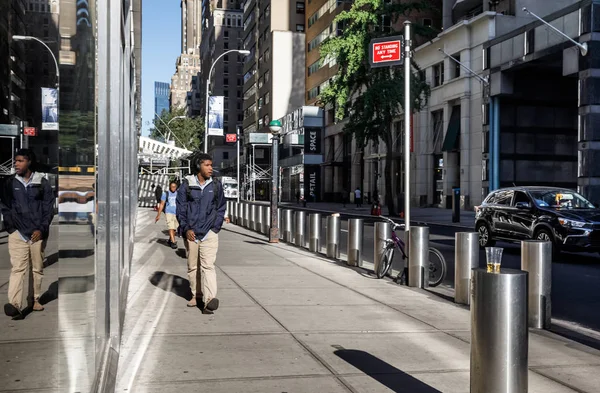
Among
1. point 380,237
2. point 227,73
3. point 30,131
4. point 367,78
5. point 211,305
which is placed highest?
point 227,73

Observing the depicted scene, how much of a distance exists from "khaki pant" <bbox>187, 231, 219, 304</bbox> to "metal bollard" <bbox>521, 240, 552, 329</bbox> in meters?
3.62

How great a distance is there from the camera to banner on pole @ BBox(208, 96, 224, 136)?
32844mm

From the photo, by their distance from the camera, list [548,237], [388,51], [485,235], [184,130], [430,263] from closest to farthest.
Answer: [430,263]
[388,51]
[548,237]
[485,235]
[184,130]

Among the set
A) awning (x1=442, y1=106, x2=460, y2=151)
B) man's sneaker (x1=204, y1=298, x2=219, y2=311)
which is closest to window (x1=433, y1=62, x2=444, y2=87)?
awning (x1=442, y1=106, x2=460, y2=151)

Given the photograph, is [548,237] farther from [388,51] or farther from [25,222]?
[25,222]

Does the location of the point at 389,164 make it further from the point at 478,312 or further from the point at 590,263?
the point at 478,312

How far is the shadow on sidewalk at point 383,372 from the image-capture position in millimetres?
4785

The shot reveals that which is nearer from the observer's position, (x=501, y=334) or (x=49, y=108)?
(x=49, y=108)

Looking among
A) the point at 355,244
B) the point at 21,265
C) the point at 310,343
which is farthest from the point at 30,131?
the point at 355,244

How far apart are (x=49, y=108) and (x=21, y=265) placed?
0.40m

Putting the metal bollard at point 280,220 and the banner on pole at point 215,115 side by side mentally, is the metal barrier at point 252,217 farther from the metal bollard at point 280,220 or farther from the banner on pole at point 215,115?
the banner on pole at point 215,115

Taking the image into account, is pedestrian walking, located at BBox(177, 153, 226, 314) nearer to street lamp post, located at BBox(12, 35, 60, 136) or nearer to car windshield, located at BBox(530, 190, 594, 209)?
street lamp post, located at BBox(12, 35, 60, 136)

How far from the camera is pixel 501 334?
392cm

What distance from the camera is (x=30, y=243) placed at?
1.63m
